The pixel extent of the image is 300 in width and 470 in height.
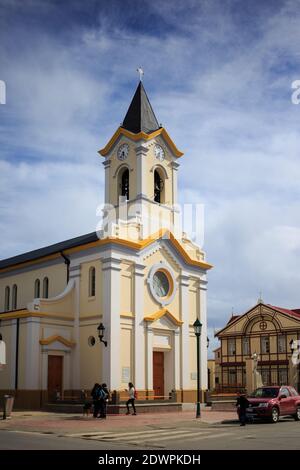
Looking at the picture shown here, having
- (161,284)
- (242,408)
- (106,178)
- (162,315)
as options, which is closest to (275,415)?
(242,408)

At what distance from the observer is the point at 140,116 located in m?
39.7

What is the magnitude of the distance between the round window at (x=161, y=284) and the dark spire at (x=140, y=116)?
9.50m

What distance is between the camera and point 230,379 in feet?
221

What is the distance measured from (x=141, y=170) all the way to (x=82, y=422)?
18.1 metres

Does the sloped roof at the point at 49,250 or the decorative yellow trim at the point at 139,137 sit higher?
the decorative yellow trim at the point at 139,137

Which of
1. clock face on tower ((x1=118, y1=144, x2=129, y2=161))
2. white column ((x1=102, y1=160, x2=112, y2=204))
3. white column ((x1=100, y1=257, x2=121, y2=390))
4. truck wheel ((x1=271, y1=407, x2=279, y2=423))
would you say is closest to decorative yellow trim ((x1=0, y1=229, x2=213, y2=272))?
white column ((x1=100, y1=257, x2=121, y2=390))

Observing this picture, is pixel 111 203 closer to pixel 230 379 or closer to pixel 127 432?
pixel 127 432

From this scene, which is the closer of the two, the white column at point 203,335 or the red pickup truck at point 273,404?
the red pickup truck at point 273,404

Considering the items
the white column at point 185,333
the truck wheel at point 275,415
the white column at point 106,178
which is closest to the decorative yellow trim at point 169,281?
the white column at point 185,333

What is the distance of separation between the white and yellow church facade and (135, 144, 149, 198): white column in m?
0.07

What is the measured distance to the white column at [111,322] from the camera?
32000mm

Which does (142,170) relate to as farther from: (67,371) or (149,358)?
(67,371)

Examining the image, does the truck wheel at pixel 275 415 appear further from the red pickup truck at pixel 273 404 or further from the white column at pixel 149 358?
the white column at pixel 149 358

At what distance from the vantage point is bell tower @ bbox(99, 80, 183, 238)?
37.4 metres
